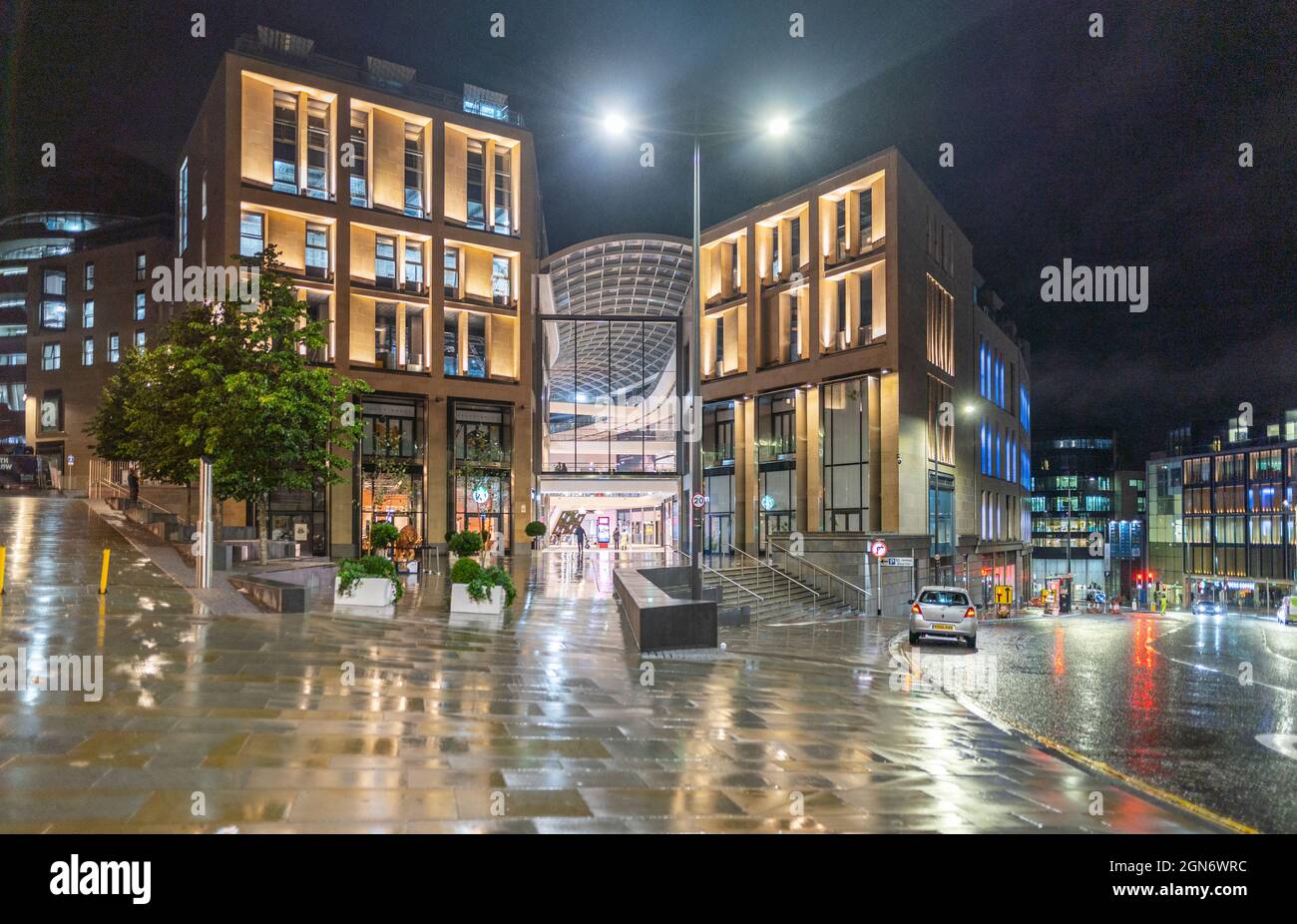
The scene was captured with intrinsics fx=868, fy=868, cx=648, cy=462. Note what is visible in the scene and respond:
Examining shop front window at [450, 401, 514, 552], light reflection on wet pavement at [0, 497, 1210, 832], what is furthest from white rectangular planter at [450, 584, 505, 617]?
shop front window at [450, 401, 514, 552]

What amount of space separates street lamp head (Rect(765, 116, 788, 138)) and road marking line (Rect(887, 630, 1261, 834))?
34.2 feet

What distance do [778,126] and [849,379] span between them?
26.7m

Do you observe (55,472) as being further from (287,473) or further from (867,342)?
(867,342)

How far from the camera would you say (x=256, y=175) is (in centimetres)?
3900

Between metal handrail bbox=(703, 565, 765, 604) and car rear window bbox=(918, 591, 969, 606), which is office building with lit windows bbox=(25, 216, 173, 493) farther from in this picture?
car rear window bbox=(918, 591, 969, 606)

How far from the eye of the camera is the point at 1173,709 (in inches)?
465

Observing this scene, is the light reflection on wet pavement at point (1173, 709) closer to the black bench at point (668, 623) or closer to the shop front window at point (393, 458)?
the black bench at point (668, 623)

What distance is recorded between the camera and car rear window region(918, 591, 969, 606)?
20.2 m

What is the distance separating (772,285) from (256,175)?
85.3 feet

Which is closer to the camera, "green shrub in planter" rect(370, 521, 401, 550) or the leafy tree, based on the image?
the leafy tree

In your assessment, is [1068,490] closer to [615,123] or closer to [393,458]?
[393,458]

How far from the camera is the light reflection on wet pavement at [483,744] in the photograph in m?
5.84

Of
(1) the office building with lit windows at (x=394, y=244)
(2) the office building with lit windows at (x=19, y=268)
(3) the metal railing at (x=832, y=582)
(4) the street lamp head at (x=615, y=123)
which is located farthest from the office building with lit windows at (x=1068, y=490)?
(4) the street lamp head at (x=615, y=123)
